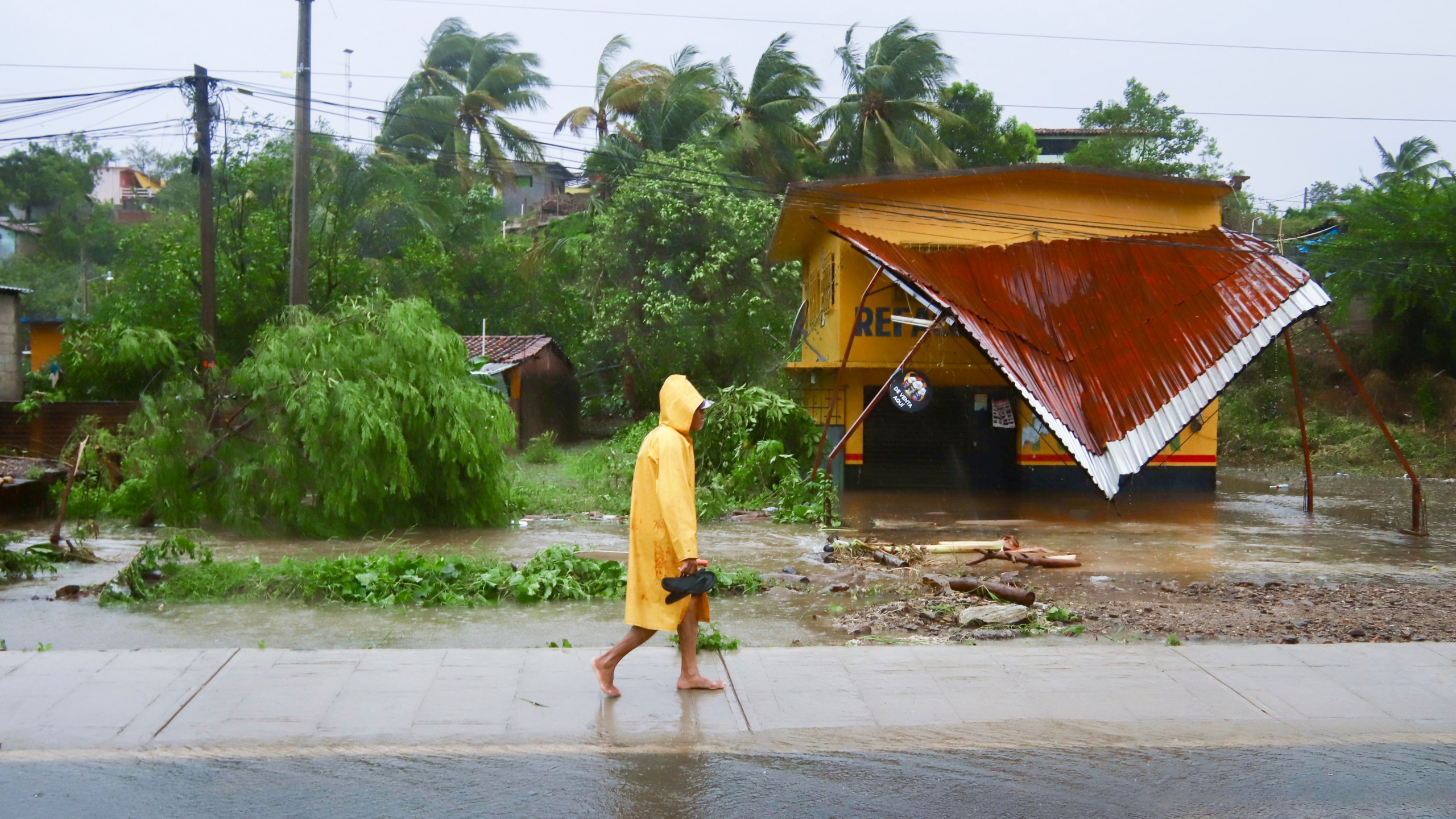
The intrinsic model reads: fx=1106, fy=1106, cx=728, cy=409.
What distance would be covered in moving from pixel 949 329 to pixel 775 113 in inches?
673

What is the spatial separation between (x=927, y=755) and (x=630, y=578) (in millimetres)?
1806

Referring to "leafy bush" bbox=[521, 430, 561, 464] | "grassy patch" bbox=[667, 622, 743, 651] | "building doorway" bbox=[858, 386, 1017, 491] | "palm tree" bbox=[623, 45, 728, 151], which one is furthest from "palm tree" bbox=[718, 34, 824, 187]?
"grassy patch" bbox=[667, 622, 743, 651]

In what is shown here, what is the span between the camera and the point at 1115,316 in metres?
16.9

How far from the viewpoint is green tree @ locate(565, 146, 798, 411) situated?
29.1 metres

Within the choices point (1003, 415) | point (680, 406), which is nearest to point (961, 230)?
point (1003, 415)

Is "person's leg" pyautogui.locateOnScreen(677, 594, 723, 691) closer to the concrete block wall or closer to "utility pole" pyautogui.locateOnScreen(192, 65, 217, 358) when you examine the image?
"utility pole" pyautogui.locateOnScreen(192, 65, 217, 358)

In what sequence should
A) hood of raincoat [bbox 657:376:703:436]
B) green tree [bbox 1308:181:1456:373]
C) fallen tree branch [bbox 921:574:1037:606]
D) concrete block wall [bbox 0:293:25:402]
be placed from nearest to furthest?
hood of raincoat [bbox 657:376:703:436] → fallen tree branch [bbox 921:574:1037:606] → concrete block wall [bbox 0:293:25:402] → green tree [bbox 1308:181:1456:373]

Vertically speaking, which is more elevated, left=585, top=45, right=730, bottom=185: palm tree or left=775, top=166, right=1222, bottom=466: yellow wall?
left=585, top=45, right=730, bottom=185: palm tree

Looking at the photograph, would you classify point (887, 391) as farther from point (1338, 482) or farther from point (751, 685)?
point (751, 685)

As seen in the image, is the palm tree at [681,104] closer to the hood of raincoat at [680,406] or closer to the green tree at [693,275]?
the green tree at [693,275]

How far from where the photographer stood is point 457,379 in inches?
543

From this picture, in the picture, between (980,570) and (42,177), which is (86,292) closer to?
(42,177)

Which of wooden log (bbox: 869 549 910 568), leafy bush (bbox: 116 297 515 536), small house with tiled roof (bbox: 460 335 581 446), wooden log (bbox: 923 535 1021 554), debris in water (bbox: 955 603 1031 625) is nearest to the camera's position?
debris in water (bbox: 955 603 1031 625)

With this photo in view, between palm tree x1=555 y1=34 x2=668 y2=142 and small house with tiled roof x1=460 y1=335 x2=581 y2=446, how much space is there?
27.4ft
